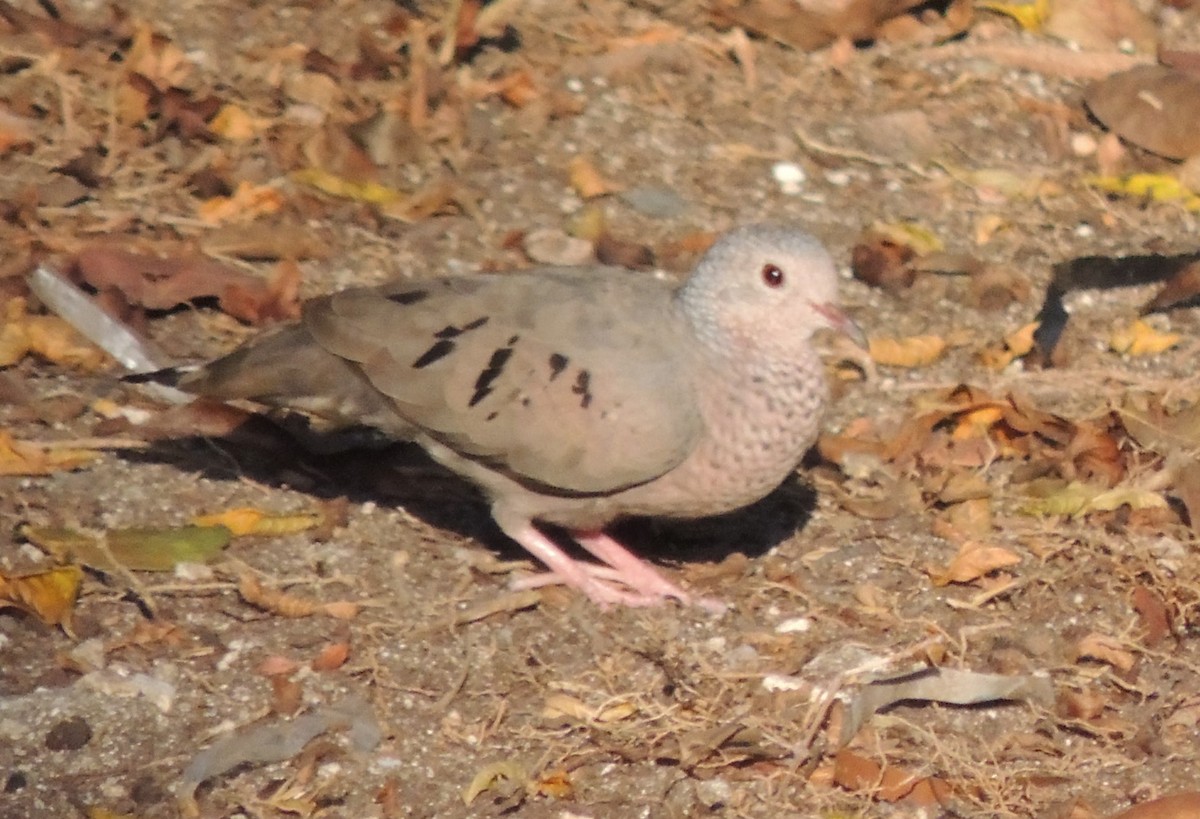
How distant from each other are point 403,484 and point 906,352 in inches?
60.7

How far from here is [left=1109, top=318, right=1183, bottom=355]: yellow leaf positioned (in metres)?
5.14

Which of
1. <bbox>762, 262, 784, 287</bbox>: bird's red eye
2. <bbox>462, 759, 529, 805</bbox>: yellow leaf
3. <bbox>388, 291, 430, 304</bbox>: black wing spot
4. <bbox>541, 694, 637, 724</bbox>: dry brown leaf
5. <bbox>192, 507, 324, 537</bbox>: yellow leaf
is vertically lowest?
<bbox>541, 694, 637, 724</bbox>: dry brown leaf

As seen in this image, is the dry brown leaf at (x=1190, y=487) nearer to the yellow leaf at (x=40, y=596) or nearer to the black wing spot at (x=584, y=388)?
the black wing spot at (x=584, y=388)

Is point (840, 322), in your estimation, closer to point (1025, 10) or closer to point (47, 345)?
point (47, 345)

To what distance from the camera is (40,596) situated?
151 inches

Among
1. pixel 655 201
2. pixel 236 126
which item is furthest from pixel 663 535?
pixel 236 126

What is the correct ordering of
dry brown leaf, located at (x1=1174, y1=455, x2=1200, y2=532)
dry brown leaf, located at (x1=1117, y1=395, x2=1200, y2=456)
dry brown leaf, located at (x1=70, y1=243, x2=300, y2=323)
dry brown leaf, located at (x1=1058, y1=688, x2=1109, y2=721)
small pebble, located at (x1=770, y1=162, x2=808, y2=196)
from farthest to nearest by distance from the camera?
1. small pebble, located at (x1=770, y1=162, x2=808, y2=196)
2. dry brown leaf, located at (x1=70, y1=243, x2=300, y2=323)
3. dry brown leaf, located at (x1=1117, y1=395, x2=1200, y2=456)
4. dry brown leaf, located at (x1=1174, y1=455, x2=1200, y2=532)
5. dry brown leaf, located at (x1=1058, y1=688, x2=1109, y2=721)

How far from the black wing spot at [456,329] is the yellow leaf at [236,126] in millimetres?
1973

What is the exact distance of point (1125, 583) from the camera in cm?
421

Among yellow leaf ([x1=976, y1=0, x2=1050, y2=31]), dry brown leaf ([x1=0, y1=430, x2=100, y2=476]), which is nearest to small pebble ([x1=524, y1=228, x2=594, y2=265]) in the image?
dry brown leaf ([x1=0, y1=430, x2=100, y2=476])

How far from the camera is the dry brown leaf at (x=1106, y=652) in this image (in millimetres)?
3957

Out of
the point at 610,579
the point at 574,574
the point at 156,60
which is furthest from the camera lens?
the point at 156,60

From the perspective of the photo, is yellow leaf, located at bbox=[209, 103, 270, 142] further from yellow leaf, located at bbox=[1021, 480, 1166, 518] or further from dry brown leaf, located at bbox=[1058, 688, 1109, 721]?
dry brown leaf, located at bbox=[1058, 688, 1109, 721]

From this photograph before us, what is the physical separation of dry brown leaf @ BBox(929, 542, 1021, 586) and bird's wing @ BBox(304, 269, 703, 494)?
0.75m
